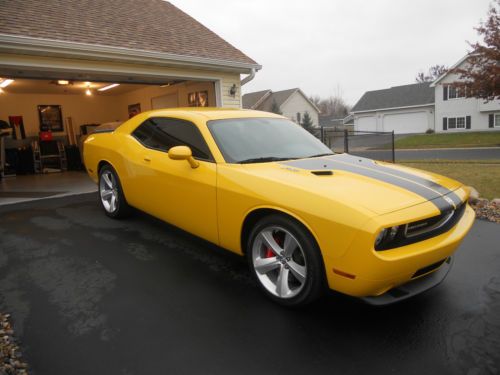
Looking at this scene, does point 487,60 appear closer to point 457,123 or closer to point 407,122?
point 457,123

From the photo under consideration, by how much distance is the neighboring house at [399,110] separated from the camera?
3616cm

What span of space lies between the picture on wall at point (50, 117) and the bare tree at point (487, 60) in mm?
21706

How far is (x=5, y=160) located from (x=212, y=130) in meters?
10.8

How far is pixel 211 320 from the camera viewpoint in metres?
2.69

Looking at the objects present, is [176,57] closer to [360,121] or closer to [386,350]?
[386,350]

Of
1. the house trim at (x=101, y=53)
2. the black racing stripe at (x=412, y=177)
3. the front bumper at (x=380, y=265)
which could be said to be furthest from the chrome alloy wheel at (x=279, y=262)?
the house trim at (x=101, y=53)

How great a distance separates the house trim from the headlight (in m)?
6.83

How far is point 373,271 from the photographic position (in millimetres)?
2258

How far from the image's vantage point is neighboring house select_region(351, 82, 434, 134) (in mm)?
36156

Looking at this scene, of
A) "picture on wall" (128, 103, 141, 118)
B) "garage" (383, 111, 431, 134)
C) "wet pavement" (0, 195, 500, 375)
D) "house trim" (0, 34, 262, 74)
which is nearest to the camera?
"wet pavement" (0, 195, 500, 375)

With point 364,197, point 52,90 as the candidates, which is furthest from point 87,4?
point 364,197

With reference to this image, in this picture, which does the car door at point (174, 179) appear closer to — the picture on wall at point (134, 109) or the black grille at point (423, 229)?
the black grille at point (423, 229)

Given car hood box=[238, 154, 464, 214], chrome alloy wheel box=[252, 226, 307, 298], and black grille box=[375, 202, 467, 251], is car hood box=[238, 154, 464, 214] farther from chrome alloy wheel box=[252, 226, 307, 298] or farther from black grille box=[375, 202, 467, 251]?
chrome alloy wheel box=[252, 226, 307, 298]

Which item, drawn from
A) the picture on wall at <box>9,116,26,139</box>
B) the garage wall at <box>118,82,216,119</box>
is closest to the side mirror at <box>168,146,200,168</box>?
the garage wall at <box>118,82,216,119</box>
